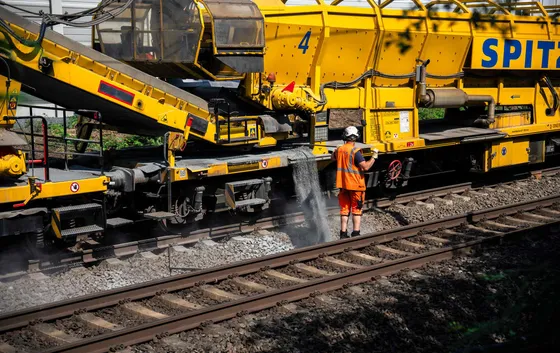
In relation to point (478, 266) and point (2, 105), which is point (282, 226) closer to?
point (478, 266)

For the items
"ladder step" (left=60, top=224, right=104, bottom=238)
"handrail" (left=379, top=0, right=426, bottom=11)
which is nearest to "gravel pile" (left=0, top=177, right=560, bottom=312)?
"ladder step" (left=60, top=224, right=104, bottom=238)

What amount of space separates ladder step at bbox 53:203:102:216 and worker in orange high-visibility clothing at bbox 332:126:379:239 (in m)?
3.32

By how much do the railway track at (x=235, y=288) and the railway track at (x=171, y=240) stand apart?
1.61 meters

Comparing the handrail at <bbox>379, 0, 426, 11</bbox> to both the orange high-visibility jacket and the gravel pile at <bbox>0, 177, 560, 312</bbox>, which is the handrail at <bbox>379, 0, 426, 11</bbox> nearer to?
the orange high-visibility jacket

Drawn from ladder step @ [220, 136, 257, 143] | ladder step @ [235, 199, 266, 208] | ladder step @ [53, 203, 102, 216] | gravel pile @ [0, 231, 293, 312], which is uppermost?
ladder step @ [220, 136, 257, 143]

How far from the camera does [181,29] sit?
389 inches

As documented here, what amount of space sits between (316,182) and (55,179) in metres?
4.08

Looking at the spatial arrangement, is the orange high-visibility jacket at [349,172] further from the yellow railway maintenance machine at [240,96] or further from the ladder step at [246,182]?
the ladder step at [246,182]

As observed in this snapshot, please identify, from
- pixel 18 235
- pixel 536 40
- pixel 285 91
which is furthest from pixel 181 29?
pixel 536 40

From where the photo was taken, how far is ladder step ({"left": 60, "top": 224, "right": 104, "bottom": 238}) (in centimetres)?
850

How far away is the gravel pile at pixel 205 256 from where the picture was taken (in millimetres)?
8133

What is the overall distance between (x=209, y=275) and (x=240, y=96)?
3.50 meters

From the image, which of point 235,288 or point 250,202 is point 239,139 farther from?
point 235,288

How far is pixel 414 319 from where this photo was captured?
6992mm
